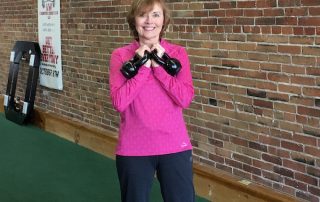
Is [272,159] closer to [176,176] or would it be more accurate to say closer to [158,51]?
[176,176]

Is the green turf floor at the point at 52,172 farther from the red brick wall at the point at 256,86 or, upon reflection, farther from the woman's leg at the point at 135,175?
the woman's leg at the point at 135,175

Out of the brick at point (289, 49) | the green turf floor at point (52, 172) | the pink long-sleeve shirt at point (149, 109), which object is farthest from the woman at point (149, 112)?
the green turf floor at point (52, 172)

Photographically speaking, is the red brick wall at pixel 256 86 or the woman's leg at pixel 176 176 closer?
the woman's leg at pixel 176 176

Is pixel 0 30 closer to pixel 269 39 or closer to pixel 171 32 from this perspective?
pixel 171 32

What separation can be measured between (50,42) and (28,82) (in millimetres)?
715

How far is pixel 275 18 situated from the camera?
3.07 metres

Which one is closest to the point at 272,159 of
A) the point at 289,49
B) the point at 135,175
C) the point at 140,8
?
the point at 289,49

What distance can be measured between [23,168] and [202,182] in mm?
1983

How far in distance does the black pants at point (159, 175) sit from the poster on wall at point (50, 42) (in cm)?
397

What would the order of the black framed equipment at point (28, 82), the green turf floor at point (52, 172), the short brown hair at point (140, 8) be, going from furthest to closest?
the black framed equipment at point (28, 82) → the green turf floor at point (52, 172) → the short brown hair at point (140, 8)

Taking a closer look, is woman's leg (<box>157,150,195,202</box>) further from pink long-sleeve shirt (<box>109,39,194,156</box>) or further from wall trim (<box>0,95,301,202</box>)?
wall trim (<box>0,95,301,202</box>)

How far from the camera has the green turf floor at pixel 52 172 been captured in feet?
13.2

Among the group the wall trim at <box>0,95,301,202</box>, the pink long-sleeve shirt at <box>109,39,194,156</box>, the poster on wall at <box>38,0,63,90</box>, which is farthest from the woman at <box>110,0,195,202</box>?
the poster on wall at <box>38,0,63,90</box>

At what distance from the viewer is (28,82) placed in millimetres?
6453
